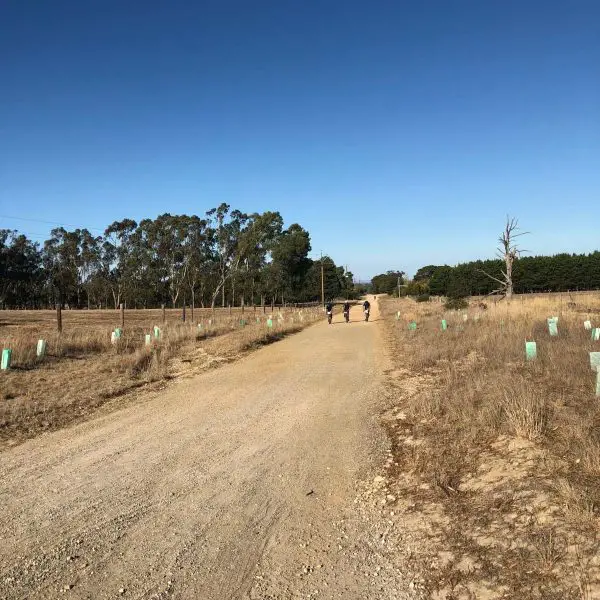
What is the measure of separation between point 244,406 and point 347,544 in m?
4.98

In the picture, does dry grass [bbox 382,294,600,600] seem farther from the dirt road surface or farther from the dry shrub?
the dirt road surface

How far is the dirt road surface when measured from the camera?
11.5 ft

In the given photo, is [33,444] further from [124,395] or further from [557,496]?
[557,496]

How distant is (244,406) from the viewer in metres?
8.82

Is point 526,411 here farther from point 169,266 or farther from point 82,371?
point 169,266

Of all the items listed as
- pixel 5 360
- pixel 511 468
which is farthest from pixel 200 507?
pixel 5 360

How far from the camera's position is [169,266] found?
276ft

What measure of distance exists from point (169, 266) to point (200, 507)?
82556 mm

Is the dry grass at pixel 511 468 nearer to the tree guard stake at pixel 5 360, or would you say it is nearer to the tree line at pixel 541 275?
the tree guard stake at pixel 5 360

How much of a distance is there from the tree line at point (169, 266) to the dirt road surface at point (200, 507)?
58018mm

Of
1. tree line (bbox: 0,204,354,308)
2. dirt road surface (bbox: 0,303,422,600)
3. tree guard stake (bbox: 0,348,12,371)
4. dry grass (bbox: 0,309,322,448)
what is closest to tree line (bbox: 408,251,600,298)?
tree line (bbox: 0,204,354,308)

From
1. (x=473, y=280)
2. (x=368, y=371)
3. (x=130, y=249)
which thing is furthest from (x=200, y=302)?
(x=368, y=371)

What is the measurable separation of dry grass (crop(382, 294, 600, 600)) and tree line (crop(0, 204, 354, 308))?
5803cm

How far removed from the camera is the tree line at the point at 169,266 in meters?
72.1
